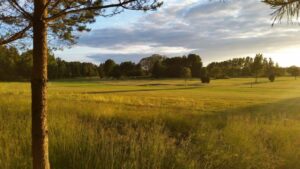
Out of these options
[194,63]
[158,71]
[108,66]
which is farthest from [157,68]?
[108,66]

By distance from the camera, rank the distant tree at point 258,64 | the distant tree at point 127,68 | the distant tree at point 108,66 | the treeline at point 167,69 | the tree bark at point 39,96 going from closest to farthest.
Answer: the tree bark at point 39,96 < the distant tree at point 258,64 < the treeline at point 167,69 < the distant tree at point 127,68 < the distant tree at point 108,66

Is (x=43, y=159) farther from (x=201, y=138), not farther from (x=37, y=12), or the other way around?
(x=201, y=138)

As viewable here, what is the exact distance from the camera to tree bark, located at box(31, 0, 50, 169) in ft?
13.3

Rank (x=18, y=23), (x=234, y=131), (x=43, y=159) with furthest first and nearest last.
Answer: (x=234, y=131) < (x=18, y=23) < (x=43, y=159)

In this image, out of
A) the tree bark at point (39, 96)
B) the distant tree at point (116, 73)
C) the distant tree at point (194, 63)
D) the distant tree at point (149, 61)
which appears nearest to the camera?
the tree bark at point (39, 96)

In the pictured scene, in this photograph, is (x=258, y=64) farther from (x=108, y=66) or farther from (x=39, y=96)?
(x=39, y=96)

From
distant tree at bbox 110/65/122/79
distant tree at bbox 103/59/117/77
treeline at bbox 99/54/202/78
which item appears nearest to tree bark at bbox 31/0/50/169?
treeline at bbox 99/54/202/78

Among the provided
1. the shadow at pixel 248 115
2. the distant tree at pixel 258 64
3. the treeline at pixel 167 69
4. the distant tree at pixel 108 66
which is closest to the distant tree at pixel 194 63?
the treeline at pixel 167 69

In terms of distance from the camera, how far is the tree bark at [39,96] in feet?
13.3

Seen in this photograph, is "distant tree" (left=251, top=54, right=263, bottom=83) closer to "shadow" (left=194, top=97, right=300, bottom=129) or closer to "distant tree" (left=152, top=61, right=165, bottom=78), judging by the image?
"distant tree" (left=152, top=61, right=165, bottom=78)

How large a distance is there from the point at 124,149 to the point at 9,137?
234 cm

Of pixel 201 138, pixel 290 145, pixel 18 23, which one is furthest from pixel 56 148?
pixel 290 145

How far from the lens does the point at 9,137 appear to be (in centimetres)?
727

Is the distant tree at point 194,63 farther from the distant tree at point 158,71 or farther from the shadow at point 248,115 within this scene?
the shadow at point 248,115
